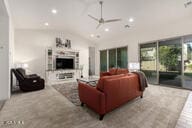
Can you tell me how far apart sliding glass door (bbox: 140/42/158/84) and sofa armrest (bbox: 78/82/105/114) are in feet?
14.5

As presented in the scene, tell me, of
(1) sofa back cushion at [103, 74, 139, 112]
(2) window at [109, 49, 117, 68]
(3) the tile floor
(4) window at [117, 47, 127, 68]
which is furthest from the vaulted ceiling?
(3) the tile floor

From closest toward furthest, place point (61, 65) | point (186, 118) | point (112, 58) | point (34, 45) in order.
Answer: point (186, 118), point (34, 45), point (61, 65), point (112, 58)

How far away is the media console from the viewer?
7.04 m

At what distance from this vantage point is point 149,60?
244 inches

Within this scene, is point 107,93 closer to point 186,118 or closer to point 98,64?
point 186,118

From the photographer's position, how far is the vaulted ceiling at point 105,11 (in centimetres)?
417

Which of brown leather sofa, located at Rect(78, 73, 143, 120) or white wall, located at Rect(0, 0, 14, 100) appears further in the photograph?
white wall, located at Rect(0, 0, 14, 100)

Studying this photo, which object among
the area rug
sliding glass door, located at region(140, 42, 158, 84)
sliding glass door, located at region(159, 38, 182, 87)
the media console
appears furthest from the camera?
the media console

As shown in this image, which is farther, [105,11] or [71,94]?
[105,11]

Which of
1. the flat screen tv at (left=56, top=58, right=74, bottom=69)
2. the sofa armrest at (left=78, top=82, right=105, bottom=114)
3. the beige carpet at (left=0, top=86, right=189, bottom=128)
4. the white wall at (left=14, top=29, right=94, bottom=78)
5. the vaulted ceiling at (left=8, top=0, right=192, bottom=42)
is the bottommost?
the beige carpet at (left=0, top=86, right=189, bottom=128)

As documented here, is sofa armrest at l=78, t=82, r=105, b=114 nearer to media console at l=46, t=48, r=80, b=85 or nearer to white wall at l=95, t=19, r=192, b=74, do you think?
media console at l=46, t=48, r=80, b=85

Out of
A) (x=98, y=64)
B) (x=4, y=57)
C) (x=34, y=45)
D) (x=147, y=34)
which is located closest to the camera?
(x=4, y=57)

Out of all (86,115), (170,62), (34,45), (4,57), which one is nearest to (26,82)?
(4,57)

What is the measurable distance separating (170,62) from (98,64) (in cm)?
534
